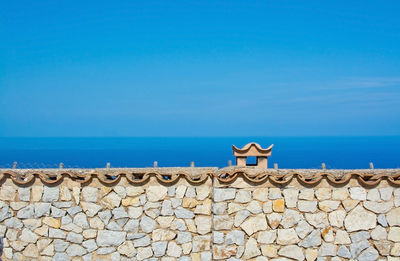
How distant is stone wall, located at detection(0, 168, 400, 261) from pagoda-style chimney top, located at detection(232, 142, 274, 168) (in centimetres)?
141

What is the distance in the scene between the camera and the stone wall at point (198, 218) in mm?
8727

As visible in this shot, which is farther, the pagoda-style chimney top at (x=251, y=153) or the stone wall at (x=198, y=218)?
the pagoda-style chimney top at (x=251, y=153)

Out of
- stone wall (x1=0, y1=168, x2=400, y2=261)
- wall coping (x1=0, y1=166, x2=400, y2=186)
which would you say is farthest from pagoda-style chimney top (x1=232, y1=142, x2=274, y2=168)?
stone wall (x1=0, y1=168, x2=400, y2=261)

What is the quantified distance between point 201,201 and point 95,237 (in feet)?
7.49

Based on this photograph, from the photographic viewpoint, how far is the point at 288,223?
343 inches

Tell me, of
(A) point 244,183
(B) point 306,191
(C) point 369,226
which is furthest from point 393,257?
(A) point 244,183

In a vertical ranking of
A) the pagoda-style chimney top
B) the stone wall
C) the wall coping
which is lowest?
the stone wall

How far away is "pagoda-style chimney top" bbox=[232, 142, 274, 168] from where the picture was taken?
1052cm

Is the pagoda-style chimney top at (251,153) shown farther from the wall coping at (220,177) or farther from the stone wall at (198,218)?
the stone wall at (198,218)

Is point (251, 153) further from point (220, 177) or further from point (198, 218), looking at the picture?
point (198, 218)

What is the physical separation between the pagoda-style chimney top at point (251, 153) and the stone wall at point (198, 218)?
1411 mm

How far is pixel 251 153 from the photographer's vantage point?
34.7 feet

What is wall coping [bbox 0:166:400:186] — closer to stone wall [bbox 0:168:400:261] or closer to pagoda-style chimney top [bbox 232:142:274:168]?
stone wall [bbox 0:168:400:261]

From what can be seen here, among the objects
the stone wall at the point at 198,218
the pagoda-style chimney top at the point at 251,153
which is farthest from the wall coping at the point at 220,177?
the pagoda-style chimney top at the point at 251,153
